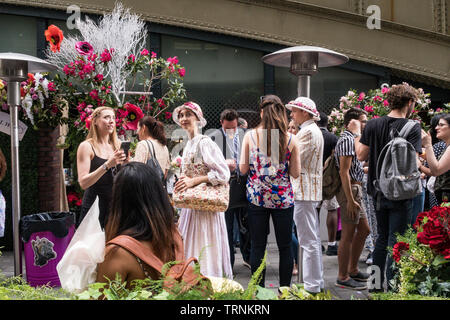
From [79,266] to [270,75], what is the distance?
343 inches

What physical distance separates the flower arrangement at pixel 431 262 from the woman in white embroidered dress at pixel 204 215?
80.9 inches

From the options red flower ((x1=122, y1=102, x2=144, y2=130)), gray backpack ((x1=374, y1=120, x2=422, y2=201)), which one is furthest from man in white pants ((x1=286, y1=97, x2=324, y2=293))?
red flower ((x1=122, y1=102, x2=144, y2=130))

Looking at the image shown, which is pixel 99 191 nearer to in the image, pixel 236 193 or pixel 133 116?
pixel 133 116

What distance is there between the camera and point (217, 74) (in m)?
10.2

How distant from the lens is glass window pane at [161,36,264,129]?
10148 mm

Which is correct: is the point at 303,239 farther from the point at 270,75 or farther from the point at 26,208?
the point at 270,75

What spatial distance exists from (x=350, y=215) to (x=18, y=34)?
7912 millimetres

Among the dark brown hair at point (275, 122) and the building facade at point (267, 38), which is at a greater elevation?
the building facade at point (267, 38)

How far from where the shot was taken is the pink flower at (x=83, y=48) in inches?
202

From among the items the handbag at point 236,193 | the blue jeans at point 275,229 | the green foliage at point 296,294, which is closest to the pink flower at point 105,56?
the handbag at point 236,193

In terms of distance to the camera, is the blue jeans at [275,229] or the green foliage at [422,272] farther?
the blue jeans at [275,229]

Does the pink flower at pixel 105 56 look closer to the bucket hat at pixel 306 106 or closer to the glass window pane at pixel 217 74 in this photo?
the bucket hat at pixel 306 106

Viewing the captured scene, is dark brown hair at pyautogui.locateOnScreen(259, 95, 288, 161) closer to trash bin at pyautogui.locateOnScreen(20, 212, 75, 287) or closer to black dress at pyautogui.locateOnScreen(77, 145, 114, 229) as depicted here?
black dress at pyautogui.locateOnScreen(77, 145, 114, 229)

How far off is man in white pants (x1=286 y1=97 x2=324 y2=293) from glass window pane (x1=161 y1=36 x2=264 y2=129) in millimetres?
5590
